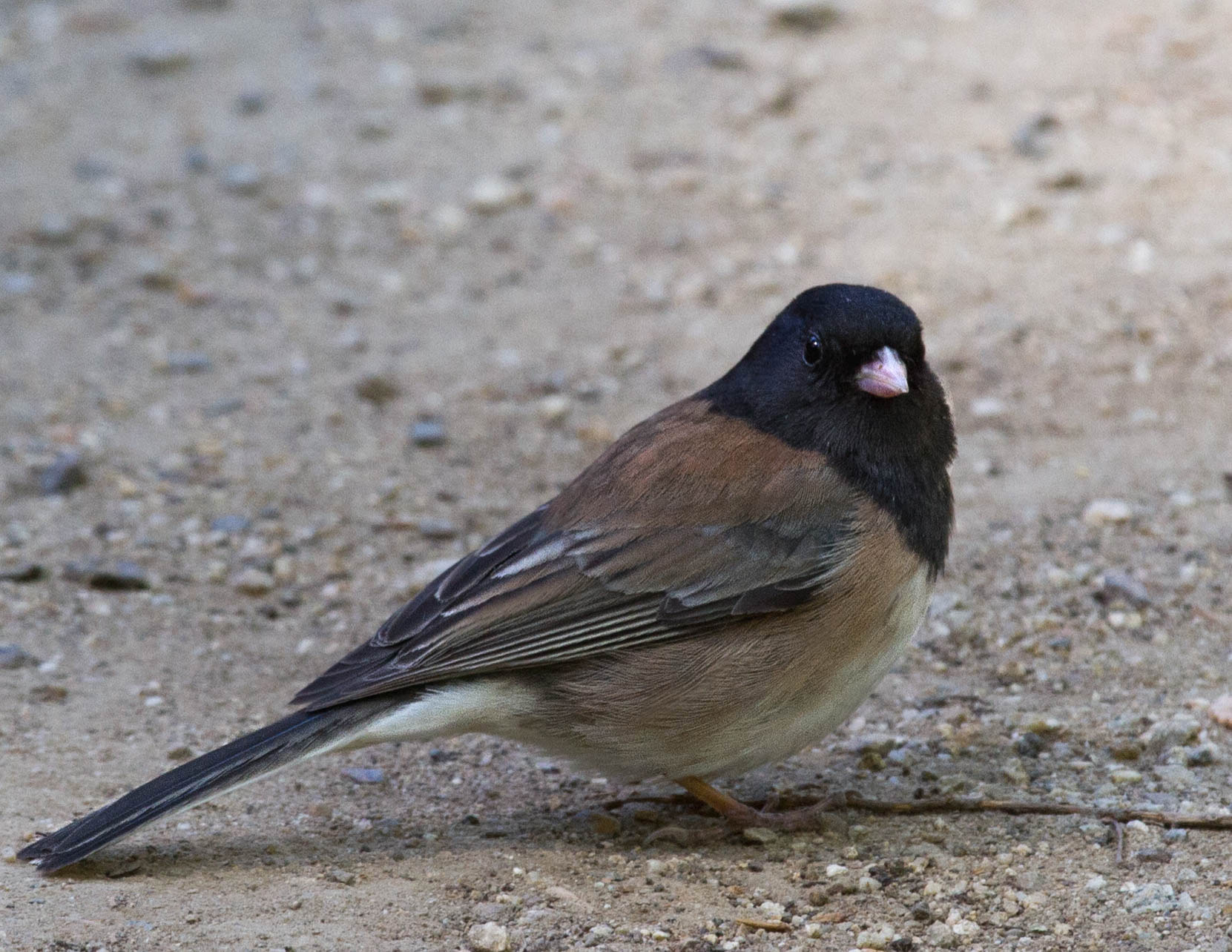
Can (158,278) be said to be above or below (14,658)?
above

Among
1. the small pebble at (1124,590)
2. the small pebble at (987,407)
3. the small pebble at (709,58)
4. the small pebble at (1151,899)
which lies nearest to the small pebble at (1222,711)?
the small pebble at (1124,590)

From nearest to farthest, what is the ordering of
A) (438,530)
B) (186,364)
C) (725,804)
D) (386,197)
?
(725,804) → (438,530) → (186,364) → (386,197)

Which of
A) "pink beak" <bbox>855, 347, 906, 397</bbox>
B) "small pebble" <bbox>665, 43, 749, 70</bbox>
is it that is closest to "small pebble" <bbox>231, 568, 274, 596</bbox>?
"pink beak" <bbox>855, 347, 906, 397</bbox>

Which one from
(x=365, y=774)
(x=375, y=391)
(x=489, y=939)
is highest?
(x=489, y=939)

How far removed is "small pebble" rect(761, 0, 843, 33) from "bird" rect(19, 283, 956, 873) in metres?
4.19

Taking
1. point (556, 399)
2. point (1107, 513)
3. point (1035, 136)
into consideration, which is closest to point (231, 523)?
point (556, 399)

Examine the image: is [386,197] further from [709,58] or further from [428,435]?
[428,435]

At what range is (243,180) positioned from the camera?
20.9 feet

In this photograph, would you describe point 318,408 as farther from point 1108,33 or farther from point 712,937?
point 1108,33

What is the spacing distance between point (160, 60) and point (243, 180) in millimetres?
1214

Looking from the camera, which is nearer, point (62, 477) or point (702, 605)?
point (702, 605)

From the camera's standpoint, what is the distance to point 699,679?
3.02 metres

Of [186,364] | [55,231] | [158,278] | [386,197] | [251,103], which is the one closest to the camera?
[186,364]

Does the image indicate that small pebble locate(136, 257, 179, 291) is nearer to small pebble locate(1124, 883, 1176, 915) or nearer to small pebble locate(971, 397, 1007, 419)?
small pebble locate(971, 397, 1007, 419)
